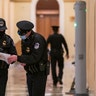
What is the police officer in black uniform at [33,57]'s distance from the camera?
623 cm

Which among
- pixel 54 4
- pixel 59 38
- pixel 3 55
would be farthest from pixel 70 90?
pixel 54 4

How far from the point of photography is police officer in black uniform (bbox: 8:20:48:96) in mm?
6234

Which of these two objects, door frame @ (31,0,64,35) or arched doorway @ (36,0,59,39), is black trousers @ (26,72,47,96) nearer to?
door frame @ (31,0,64,35)

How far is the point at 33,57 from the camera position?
622 centimetres

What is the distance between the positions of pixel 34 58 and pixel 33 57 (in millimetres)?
21

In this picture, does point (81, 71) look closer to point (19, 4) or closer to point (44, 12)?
→ point (19, 4)

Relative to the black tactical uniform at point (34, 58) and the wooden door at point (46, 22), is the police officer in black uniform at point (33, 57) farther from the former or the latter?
the wooden door at point (46, 22)

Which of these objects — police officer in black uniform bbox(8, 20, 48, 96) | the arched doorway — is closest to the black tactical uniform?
police officer in black uniform bbox(8, 20, 48, 96)

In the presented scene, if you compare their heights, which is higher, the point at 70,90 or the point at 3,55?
the point at 3,55

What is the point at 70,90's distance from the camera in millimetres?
12258

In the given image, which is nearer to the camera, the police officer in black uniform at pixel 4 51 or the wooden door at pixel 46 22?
the police officer in black uniform at pixel 4 51

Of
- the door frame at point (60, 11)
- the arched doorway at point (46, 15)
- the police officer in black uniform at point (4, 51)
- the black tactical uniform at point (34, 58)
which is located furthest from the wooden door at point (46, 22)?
the black tactical uniform at point (34, 58)

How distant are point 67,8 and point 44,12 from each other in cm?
314

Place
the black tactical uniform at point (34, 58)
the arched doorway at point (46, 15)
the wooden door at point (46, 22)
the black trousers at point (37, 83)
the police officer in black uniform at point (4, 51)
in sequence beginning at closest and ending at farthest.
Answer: the black tactical uniform at point (34, 58), the black trousers at point (37, 83), the police officer in black uniform at point (4, 51), the arched doorway at point (46, 15), the wooden door at point (46, 22)
